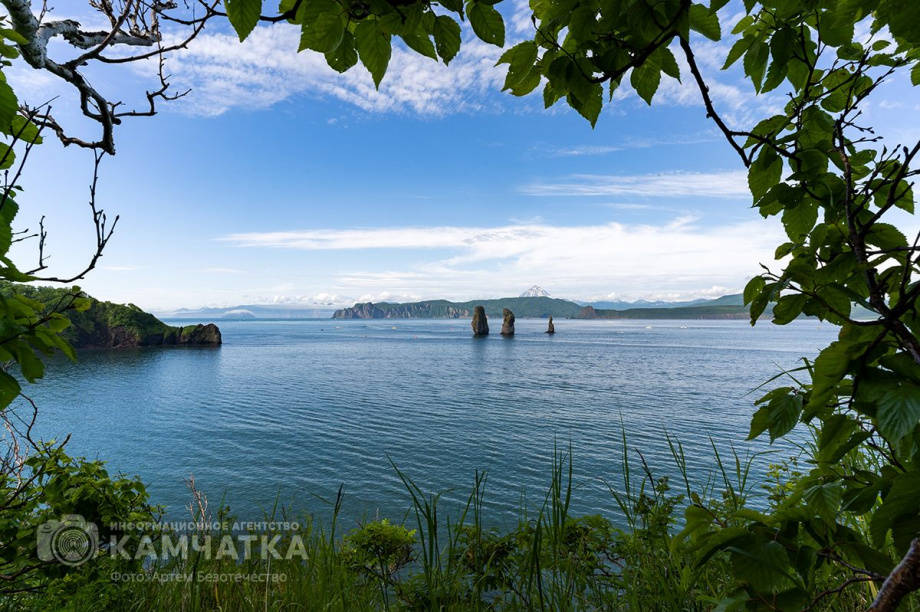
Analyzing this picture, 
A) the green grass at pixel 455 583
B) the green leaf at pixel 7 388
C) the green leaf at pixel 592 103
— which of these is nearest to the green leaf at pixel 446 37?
the green leaf at pixel 592 103

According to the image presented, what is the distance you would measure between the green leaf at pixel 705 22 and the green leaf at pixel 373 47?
0.92 m

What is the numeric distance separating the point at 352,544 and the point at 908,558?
8533 mm

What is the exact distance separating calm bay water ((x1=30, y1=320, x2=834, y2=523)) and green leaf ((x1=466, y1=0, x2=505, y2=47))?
180 centimetres

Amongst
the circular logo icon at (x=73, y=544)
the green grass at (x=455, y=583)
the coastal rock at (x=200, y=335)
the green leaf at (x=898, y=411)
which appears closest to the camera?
the green leaf at (x=898, y=411)

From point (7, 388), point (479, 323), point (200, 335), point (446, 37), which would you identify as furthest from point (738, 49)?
point (479, 323)

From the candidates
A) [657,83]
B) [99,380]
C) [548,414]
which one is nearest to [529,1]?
[657,83]

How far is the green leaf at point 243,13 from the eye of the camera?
38.3 inches

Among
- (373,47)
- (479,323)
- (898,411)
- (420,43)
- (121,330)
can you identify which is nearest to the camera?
(898,411)

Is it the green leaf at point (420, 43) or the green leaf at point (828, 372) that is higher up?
the green leaf at point (420, 43)

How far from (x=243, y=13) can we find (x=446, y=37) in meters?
0.52

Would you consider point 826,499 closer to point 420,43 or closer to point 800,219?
point 800,219

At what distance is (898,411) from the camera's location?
94 cm

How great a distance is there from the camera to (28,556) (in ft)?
11.7

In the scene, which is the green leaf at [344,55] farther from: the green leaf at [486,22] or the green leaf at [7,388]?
the green leaf at [7,388]
